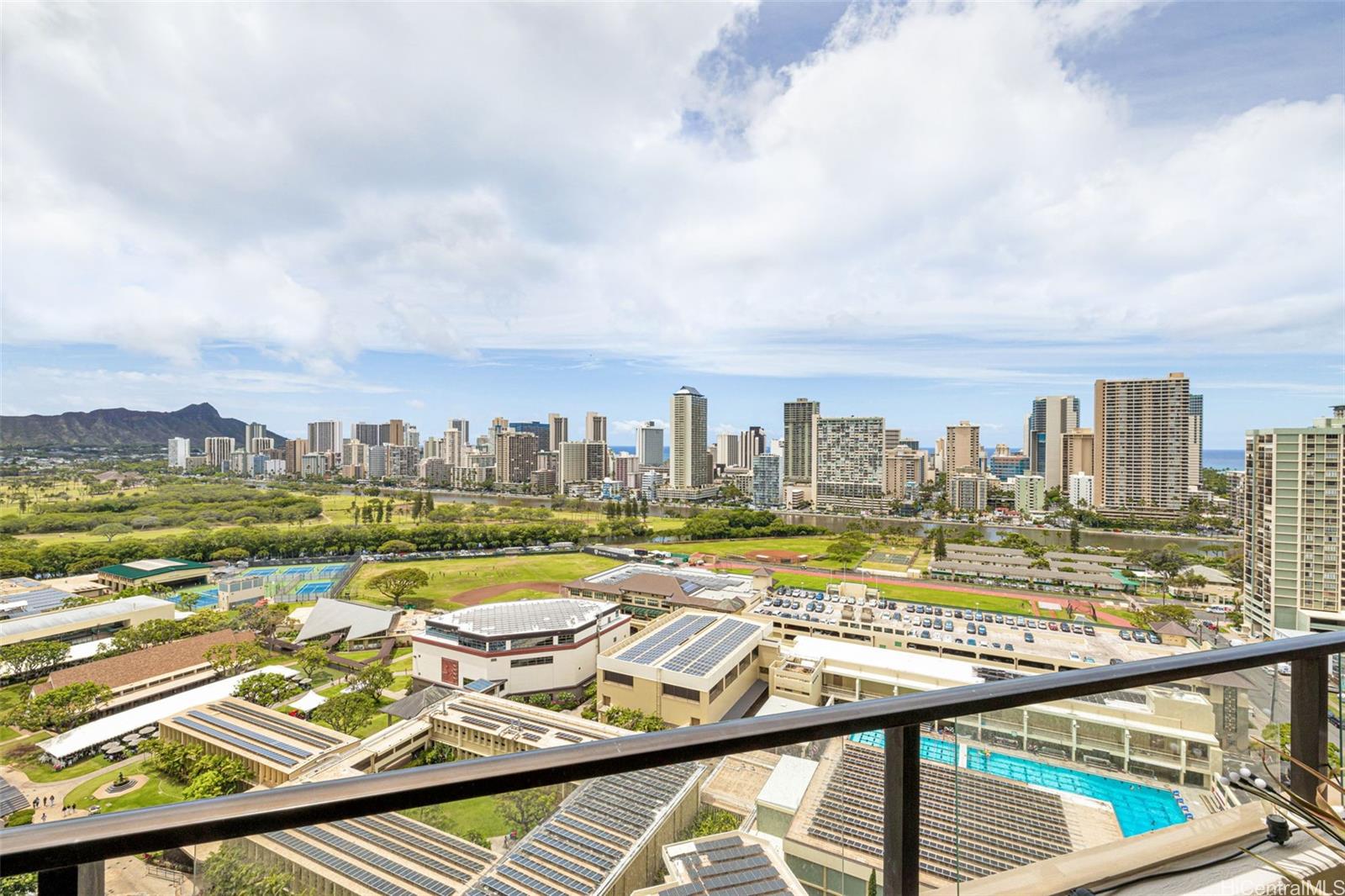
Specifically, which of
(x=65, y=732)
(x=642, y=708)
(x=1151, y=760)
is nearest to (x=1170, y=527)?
(x=642, y=708)

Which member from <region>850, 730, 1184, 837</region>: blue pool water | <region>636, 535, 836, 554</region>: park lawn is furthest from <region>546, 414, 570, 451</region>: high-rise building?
<region>850, 730, 1184, 837</region>: blue pool water

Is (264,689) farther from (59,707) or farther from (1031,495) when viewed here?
(1031,495)

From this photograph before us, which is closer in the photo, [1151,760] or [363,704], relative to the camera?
[1151,760]

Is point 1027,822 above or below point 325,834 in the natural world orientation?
below

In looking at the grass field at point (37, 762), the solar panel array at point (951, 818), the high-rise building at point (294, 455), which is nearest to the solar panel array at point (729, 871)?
the solar panel array at point (951, 818)

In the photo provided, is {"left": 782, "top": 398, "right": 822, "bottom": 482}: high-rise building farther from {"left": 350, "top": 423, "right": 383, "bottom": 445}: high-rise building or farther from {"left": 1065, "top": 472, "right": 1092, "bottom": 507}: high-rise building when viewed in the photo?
{"left": 350, "top": 423, "right": 383, "bottom": 445}: high-rise building

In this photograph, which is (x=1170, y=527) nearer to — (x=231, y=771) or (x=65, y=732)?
(x=231, y=771)

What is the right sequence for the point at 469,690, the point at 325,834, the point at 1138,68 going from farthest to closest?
the point at 469,690 < the point at 1138,68 < the point at 325,834

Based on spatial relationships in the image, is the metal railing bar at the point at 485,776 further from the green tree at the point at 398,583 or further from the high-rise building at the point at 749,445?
the high-rise building at the point at 749,445
